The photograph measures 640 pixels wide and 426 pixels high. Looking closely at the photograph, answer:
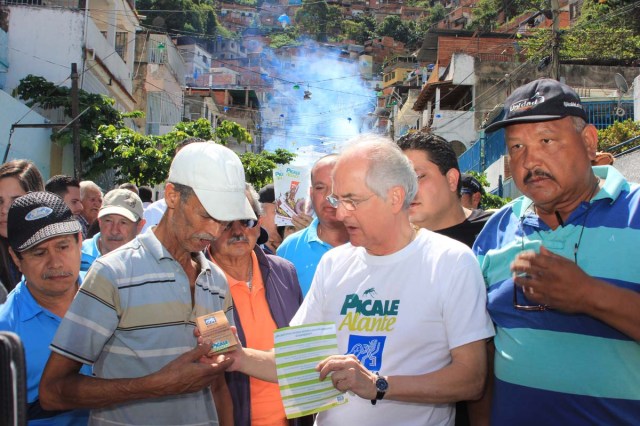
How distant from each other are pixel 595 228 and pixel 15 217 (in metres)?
2.72

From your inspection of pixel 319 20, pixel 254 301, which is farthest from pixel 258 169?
pixel 319 20

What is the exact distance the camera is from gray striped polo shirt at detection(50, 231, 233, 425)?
267 centimetres

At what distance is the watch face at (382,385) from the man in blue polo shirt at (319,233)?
Result: 197 cm

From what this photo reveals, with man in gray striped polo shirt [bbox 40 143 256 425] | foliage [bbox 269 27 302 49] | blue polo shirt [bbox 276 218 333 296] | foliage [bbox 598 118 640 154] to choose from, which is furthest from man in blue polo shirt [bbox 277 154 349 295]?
foliage [bbox 269 27 302 49]

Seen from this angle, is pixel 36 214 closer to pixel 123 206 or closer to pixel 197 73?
pixel 123 206

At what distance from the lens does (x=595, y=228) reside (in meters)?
2.56

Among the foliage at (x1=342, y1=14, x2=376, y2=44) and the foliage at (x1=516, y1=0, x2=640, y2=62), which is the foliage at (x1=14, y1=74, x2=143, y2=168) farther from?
the foliage at (x1=342, y1=14, x2=376, y2=44)

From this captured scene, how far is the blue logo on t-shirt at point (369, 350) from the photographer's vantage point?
2.78 meters

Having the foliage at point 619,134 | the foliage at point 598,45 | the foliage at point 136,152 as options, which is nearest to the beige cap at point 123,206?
the foliage at point 619,134

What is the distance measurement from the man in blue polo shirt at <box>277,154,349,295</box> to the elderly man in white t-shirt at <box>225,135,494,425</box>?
153 centimetres

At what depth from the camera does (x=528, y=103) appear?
2764 mm

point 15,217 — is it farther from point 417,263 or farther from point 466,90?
point 466,90

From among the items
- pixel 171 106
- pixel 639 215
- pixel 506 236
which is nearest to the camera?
pixel 639 215

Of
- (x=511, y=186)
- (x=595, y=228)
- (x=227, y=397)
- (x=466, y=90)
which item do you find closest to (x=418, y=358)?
(x=595, y=228)
